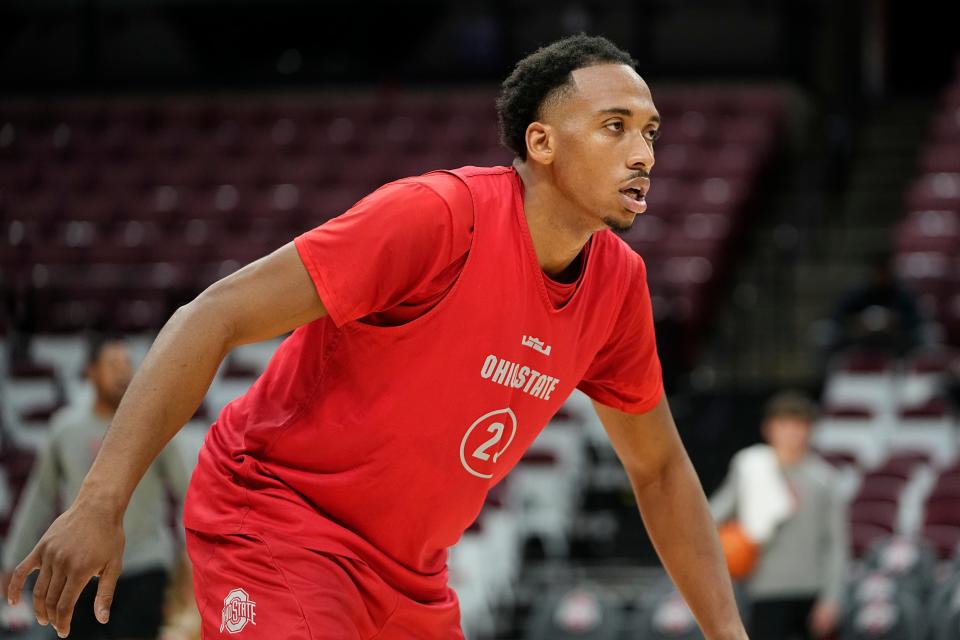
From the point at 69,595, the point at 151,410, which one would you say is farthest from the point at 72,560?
the point at 151,410

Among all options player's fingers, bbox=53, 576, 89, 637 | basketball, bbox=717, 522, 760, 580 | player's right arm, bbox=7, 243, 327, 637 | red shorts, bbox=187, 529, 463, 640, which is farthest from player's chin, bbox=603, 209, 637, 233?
basketball, bbox=717, 522, 760, 580

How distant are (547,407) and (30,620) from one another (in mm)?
5663

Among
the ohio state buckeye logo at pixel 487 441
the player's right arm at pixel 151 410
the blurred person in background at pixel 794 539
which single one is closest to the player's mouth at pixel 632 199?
the ohio state buckeye logo at pixel 487 441

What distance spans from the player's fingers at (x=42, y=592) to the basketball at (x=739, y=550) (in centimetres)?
555

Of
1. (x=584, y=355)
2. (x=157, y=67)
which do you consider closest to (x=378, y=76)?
(x=157, y=67)

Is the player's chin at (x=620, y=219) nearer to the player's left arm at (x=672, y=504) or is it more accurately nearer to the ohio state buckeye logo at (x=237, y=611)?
the player's left arm at (x=672, y=504)

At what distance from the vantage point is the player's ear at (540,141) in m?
3.42

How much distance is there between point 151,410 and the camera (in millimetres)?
2846

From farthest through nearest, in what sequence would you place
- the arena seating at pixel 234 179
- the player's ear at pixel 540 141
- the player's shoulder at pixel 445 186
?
1. the arena seating at pixel 234 179
2. the player's ear at pixel 540 141
3. the player's shoulder at pixel 445 186

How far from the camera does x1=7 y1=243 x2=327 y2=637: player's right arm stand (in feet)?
8.88

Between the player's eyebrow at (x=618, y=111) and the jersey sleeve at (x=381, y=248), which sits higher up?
the player's eyebrow at (x=618, y=111)

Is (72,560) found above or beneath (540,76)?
beneath

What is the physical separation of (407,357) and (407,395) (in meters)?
0.08

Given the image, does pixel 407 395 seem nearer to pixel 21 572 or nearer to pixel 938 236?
pixel 21 572
